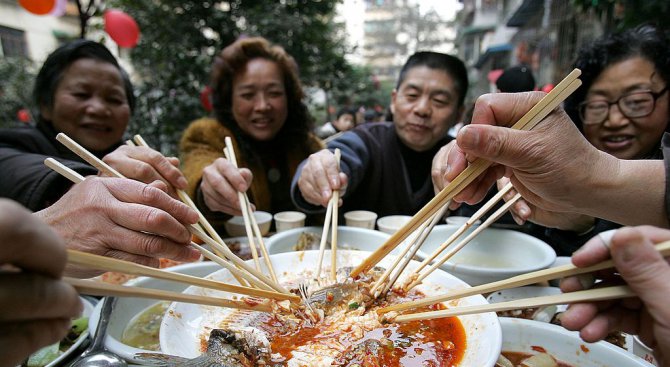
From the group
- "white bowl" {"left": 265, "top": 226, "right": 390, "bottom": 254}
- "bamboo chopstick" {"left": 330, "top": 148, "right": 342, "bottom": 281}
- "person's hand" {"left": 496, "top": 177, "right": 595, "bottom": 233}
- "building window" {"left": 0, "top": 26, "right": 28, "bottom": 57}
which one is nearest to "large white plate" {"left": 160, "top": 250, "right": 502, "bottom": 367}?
"bamboo chopstick" {"left": 330, "top": 148, "right": 342, "bottom": 281}

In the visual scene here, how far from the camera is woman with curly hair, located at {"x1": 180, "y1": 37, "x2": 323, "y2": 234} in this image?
3580 millimetres

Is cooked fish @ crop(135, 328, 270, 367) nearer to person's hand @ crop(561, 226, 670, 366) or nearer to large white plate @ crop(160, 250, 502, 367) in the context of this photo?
large white plate @ crop(160, 250, 502, 367)

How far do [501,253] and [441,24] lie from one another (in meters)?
44.8

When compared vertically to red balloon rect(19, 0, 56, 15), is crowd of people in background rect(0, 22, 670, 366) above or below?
below

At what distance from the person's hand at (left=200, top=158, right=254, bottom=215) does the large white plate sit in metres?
0.56

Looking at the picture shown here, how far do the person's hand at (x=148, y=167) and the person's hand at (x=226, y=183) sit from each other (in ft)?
1.26

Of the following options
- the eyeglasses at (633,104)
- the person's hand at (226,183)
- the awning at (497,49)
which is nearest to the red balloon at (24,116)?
the person's hand at (226,183)

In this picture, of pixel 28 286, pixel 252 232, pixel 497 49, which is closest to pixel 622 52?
pixel 252 232

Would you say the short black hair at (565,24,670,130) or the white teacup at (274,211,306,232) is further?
the white teacup at (274,211,306,232)

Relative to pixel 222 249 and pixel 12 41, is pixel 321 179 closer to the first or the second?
pixel 222 249

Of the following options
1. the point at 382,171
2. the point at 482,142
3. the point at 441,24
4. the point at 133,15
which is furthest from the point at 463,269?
the point at 441,24

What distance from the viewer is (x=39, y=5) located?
4332mm

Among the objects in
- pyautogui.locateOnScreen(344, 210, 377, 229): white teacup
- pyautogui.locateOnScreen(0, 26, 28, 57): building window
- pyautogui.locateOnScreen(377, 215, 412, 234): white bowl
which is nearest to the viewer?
pyautogui.locateOnScreen(377, 215, 412, 234): white bowl

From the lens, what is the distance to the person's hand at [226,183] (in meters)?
2.12
